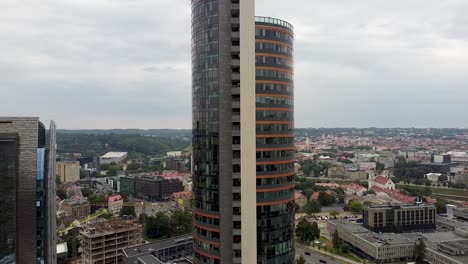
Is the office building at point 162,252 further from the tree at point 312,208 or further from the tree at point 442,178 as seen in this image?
the tree at point 442,178

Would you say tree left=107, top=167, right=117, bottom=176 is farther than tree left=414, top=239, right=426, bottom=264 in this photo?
Yes

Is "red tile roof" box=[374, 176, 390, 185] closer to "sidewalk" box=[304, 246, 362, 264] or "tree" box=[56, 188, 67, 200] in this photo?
"sidewalk" box=[304, 246, 362, 264]

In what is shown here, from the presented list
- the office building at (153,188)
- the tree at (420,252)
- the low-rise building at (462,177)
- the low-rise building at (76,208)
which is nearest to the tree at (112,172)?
the office building at (153,188)

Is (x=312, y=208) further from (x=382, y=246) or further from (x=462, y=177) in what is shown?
(x=462, y=177)

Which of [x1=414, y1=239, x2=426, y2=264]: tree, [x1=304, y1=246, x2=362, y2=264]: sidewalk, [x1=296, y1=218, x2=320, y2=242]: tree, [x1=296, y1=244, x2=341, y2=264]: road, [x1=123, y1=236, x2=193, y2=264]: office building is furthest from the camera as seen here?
[x1=296, y1=218, x2=320, y2=242]: tree

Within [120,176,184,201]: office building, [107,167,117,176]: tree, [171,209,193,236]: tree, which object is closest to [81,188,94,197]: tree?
[120,176,184,201]: office building

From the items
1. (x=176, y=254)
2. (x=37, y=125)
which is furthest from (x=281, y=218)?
(x=176, y=254)
